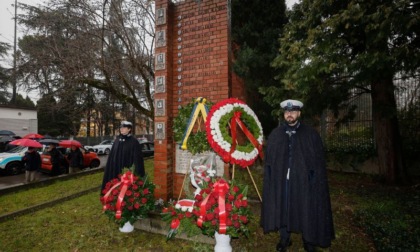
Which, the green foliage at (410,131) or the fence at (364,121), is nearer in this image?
the green foliage at (410,131)

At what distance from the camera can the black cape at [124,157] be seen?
543cm

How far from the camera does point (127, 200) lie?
4.61m

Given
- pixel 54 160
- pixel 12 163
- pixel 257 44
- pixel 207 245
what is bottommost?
pixel 207 245

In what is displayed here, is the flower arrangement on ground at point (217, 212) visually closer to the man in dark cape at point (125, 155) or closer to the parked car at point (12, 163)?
the man in dark cape at point (125, 155)

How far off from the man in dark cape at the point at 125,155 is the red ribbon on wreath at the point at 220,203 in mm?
2237

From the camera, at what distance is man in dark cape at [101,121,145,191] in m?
5.44

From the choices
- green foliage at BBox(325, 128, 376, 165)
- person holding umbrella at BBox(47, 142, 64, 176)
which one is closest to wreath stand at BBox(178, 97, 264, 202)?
green foliage at BBox(325, 128, 376, 165)

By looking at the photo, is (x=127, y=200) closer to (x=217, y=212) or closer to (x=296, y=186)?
(x=217, y=212)

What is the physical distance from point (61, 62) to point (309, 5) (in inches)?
352

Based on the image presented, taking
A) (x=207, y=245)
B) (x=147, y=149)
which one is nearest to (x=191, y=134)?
(x=207, y=245)

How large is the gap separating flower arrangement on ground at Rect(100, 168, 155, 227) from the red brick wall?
949 millimetres

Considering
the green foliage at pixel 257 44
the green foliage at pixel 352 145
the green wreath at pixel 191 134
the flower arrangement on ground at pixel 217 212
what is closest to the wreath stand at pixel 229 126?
the green wreath at pixel 191 134

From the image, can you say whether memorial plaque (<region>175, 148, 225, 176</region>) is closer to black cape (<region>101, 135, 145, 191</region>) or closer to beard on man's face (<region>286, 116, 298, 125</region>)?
black cape (<region>101, 135, 145, 191</region>)

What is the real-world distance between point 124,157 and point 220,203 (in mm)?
2848
